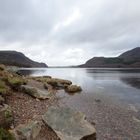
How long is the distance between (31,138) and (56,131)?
59.7 inches

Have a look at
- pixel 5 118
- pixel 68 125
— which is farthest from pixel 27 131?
pixel 68 125

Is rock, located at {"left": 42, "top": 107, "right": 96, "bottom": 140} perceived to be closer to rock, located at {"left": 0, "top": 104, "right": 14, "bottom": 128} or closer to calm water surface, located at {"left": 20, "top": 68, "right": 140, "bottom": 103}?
rock, located at {"left": 0, "top": 104, "right": 14, "bottom": 128}

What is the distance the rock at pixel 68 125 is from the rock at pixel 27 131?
3.07 ft

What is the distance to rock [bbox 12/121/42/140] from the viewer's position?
1115cm

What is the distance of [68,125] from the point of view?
1269cm

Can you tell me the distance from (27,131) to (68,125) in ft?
7.89

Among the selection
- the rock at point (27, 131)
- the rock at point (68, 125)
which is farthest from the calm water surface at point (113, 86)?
the rock at point (27, 131)

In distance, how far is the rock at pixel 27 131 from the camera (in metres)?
11.1

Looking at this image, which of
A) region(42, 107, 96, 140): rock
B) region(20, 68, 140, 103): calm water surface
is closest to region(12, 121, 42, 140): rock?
region(42, 107, 96, 140): rock

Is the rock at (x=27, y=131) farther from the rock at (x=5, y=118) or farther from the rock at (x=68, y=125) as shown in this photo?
the rock at (x=68, y=125)

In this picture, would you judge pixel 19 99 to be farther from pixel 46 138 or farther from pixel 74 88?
pixel 74 88

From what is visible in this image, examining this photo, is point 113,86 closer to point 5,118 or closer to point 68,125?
point 68,125

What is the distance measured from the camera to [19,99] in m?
19.4

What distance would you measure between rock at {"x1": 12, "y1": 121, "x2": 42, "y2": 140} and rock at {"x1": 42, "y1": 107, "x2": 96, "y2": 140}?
0.94m
